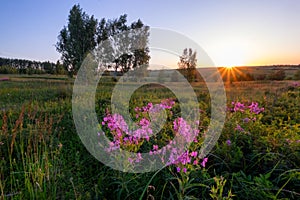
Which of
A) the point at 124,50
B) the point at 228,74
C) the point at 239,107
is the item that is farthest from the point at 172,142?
the point at 228,74

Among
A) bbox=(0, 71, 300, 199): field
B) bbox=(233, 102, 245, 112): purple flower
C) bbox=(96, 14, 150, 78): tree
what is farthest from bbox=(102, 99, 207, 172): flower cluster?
bbox=(96, 14, 150, 78): tree

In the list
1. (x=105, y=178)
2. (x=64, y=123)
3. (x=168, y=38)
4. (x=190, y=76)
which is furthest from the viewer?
(x=190, y=76)

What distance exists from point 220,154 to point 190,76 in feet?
43.3

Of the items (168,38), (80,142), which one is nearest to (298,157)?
(168,38)

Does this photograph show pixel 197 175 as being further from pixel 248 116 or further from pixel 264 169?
pixel 248 116

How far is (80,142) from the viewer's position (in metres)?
3.84

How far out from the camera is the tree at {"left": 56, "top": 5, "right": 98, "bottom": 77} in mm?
23312

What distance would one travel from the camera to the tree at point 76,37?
23312 millimetres

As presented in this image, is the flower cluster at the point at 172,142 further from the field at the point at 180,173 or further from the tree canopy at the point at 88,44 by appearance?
the tree canopy at the point at 88,44

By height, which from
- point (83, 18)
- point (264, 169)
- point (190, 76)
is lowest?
point (264, 169)

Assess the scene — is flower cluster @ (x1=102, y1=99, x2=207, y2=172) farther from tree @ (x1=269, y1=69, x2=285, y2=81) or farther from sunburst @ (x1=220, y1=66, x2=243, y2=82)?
tree @ (x1=269, y1=69, x2=285, y2=81)

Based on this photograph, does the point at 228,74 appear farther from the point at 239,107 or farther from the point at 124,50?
the point at 239,107

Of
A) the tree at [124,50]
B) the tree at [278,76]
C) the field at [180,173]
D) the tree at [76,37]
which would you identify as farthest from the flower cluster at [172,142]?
the tree at [278,76]

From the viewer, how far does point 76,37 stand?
76.8 feet
